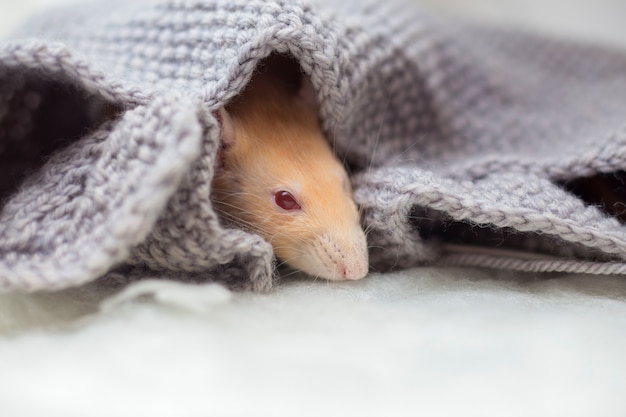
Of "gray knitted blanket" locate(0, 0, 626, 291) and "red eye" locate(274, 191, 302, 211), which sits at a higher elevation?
"gray knitted blanket" locate(0, 0, 626, 291)

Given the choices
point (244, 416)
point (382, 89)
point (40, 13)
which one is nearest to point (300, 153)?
point (382, 89)

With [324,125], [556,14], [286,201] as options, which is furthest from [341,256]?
[556,14]

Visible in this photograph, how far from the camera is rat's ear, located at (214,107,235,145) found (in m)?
0.99

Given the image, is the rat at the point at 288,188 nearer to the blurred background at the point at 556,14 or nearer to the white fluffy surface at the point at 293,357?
the white fluffy surface at the point at 293,357

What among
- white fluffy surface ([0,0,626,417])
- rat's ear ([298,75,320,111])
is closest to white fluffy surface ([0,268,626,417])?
white fluffy surface ([0,0,626,417])

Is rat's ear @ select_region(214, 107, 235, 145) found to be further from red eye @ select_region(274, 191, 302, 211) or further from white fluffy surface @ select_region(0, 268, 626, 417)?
white fluffy surface @ select_region(0, 268, 626, 417)

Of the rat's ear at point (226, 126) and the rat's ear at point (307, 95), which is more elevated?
the rat's ear at point (307, 95)

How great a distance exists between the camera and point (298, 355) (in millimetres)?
691

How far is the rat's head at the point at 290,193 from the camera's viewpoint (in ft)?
3.16

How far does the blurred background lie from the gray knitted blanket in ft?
0.87

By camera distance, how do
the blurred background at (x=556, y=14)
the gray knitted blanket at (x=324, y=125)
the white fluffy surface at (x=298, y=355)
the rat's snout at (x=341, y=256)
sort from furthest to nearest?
the blurred background at (x=556, y=14)
the rat's snout at (x=341, y=256)
the gray knitted blanket at (x=324, y=125)
the white fluffy surface at (x=298, y=355)

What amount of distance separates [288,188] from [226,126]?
0.47 ft

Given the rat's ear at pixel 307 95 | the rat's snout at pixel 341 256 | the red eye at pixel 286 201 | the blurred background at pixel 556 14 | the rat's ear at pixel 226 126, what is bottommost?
the rat's snout at pixel 341 256

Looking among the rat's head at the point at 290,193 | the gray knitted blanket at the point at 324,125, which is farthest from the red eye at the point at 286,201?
the gray knitted blanket at the point at 324,125
